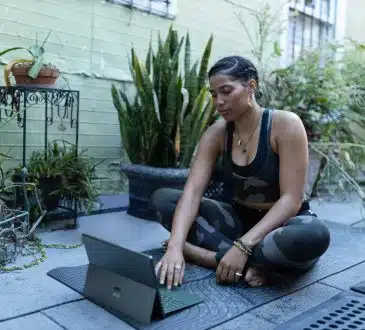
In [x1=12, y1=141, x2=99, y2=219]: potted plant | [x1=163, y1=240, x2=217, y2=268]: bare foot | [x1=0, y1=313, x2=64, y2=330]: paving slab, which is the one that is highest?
[x1=12, y1=141, x2=99, y2=219]: potted plant

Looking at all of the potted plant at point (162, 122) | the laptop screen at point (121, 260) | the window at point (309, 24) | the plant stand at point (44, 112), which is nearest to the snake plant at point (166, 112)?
the potted plant at point (162, 122)

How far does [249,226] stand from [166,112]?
1.21m

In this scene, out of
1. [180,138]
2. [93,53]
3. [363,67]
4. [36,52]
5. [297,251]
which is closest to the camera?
[297,251]

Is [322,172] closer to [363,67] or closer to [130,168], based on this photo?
[363,67]

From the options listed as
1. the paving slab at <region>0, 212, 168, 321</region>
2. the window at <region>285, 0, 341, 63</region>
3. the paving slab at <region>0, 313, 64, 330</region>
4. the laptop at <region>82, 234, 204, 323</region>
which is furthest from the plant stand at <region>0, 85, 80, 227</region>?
the window at <region>285, 0, 341, 63</region>

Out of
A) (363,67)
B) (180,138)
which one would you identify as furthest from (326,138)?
(180,138)

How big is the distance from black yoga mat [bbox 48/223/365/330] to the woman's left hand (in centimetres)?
5

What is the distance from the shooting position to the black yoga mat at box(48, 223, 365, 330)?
1.68 metres

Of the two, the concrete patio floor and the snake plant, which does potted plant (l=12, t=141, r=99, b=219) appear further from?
the snake plant

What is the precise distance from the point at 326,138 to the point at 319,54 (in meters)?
1.01

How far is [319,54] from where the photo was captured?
4.86 metres

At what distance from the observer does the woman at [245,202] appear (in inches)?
77.7

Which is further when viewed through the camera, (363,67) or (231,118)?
(363,67)

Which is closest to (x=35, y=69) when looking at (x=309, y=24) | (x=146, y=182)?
(x=146, y=182)
